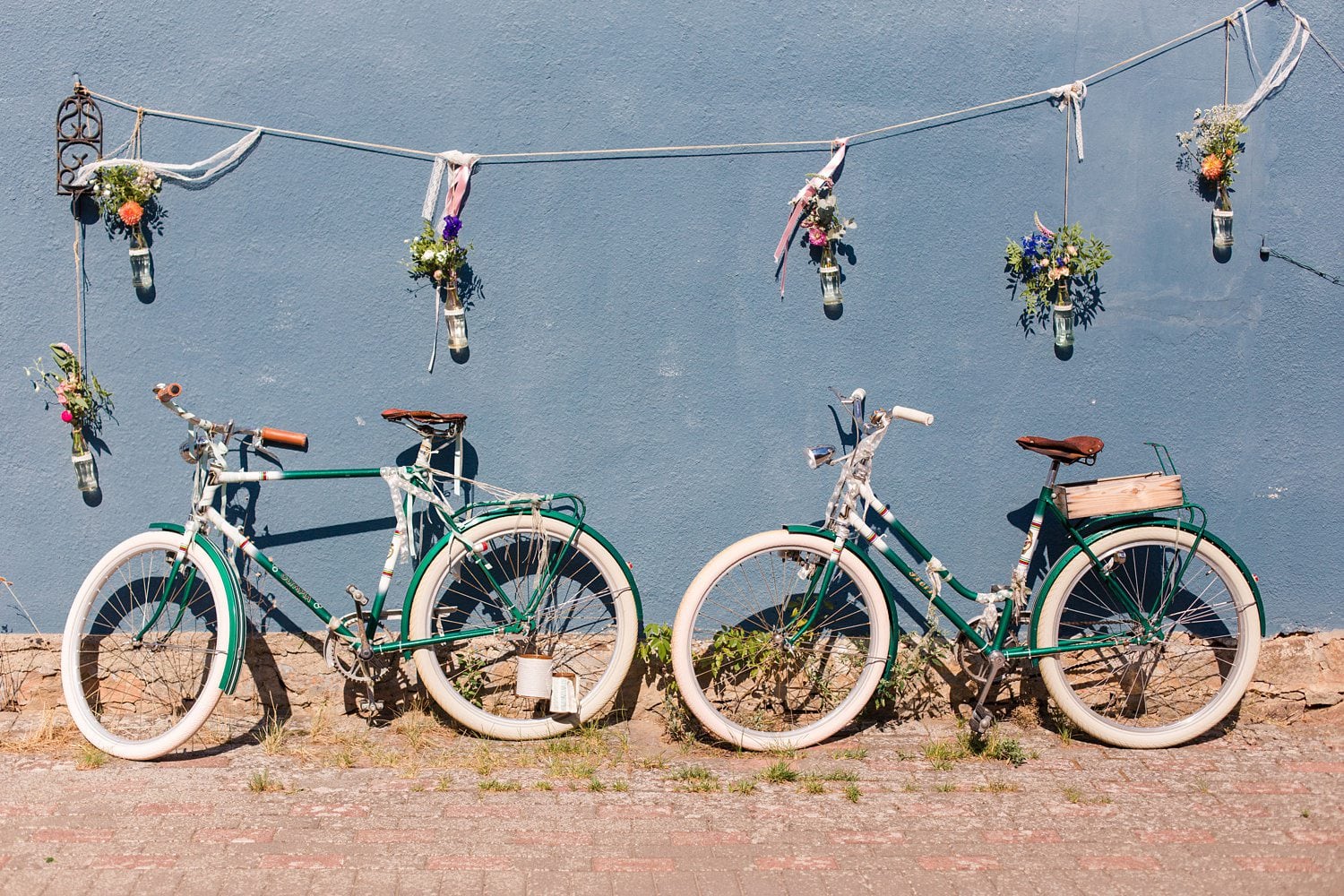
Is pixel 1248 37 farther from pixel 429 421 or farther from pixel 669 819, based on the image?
pixel 669 819

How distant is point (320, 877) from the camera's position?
400cm

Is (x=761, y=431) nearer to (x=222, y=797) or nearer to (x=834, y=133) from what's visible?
(x=834, y=133)

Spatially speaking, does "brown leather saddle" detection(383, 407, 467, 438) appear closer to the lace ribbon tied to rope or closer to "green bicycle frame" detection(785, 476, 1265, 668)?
the lace ribbon tied to rope

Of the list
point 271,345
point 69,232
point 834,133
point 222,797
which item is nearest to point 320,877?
point 222,797

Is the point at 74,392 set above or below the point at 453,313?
below

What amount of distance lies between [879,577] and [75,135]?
4.13 m

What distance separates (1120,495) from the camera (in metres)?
5.02

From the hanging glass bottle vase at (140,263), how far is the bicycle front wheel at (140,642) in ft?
3.75

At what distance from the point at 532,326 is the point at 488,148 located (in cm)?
83

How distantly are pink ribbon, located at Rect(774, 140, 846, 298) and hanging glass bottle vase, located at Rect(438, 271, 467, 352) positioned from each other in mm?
1477

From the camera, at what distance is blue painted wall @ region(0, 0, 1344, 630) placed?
16.9 ft

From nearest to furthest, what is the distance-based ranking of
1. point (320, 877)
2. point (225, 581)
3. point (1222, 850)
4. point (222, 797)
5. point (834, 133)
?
1. point (320, 877)
2. point (1222, 850)
3. point (222, 797)
4. point (225, 581)
5. point (834, 133)

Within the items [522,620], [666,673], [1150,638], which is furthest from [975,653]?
[522,620]

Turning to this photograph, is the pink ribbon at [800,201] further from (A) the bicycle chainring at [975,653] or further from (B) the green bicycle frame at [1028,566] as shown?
(A) the bicycle chainring at [975,653]
